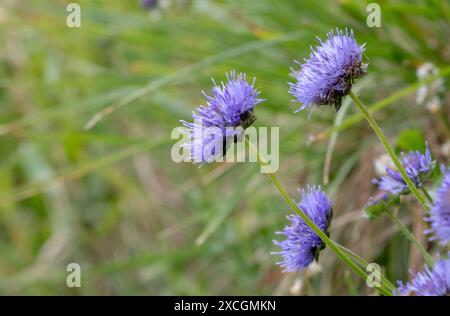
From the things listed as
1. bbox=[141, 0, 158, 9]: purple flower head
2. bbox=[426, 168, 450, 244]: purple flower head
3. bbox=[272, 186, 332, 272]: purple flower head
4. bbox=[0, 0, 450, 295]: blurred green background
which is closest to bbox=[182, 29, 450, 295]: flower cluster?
bbox=[272, 186, 332, 272]: purple flower head

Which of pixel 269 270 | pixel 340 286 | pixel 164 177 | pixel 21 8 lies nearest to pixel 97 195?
pixel 164 177

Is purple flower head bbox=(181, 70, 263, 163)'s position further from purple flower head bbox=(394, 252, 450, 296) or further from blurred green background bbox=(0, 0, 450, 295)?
blurred green background bbox=(0, 0, 450, 295)

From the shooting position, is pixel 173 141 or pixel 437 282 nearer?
pixel 437 282

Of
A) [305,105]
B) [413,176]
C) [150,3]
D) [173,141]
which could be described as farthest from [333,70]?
[150,3]

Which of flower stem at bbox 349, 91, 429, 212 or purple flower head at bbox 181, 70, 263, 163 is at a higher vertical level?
purple flower head at bbox 181, 70, 263, 163

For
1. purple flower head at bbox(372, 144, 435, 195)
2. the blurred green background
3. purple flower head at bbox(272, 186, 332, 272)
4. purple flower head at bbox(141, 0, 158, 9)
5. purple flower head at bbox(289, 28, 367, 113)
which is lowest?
purple flower head at bbox(272, 186, 332, 272)

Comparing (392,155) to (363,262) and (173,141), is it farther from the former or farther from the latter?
(173,141)
